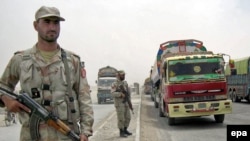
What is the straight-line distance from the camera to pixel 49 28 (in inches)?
136

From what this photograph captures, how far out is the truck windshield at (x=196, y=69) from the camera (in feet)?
44.7

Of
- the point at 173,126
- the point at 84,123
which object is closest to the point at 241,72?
the point at 173,126

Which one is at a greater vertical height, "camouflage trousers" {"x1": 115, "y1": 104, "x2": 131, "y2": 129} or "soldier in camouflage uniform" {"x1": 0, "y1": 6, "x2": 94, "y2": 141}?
"soldier in camouflage uniform" {"x1": 0, "y1": 6, "x2": 94, "y2": 141}

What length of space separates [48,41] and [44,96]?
0.50 metres

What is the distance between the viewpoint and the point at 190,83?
13.4 meters

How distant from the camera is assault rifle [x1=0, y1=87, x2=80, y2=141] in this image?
3285 millimetres

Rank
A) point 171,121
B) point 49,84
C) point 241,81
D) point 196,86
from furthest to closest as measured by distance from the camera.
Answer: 1. point 241,81
2. point 171,121
3. point 196,86
4. point 49,84

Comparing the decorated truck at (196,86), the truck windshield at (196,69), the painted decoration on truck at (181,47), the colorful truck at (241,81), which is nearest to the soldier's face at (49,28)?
the decorated truck at (196,86)

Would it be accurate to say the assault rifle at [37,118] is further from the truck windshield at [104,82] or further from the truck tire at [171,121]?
the truck windshield at [104,82]

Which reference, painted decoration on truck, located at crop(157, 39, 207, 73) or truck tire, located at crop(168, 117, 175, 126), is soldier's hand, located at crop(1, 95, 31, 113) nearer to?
truck tire, located at crop(168, 117, 175, 126)

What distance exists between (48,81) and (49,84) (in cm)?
3

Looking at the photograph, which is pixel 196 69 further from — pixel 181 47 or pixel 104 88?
pixel 104 88

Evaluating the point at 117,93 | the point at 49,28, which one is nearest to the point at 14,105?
the point at 49,28

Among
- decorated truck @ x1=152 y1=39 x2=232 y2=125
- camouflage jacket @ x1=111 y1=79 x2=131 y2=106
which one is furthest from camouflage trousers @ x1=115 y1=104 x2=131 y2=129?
decorated truck @ x1=152 y1=39 x2=232 y2=125
